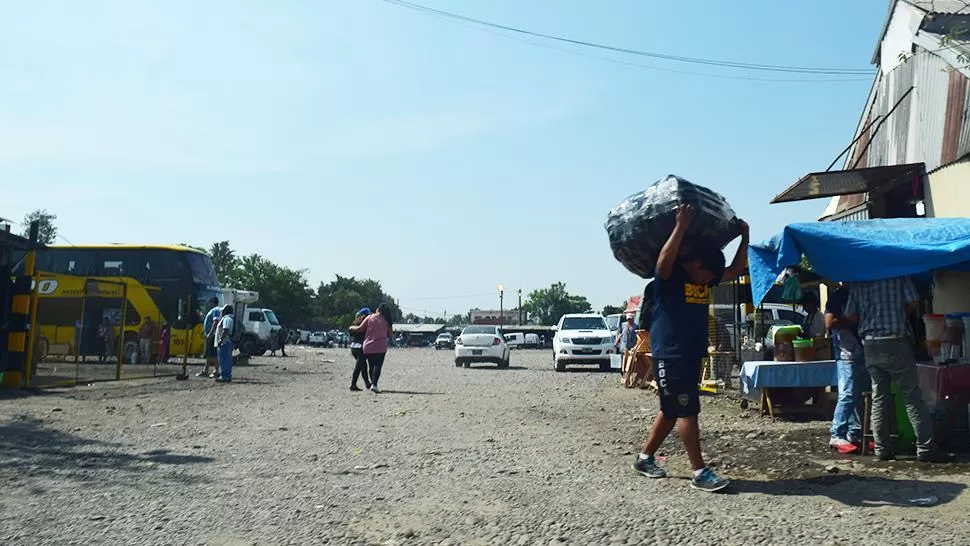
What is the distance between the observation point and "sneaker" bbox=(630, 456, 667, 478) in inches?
230

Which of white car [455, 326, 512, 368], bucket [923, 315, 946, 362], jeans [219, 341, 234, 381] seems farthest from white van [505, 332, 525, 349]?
bucket [923, 315, 946, 362]

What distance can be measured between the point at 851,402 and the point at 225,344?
545 inches

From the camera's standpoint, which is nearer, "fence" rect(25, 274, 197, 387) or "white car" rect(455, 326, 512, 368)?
"fence" rect(25, 274, 197, 387)

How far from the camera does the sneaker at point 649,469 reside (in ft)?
19.2

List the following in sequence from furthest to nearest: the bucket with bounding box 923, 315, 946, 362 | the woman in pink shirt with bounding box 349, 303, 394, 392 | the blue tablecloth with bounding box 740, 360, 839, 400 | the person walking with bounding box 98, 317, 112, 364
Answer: the person walking with bounding box 98, 317, 112, 364 < the woman in pink shirt with bounding box 349, 303, 394, 392 < the blue tablecloth with bounding box 740, 360, 839, 400 < the bucket with bounding box 923, 315, 946, 362

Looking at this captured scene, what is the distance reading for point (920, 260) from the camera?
22.7 ft

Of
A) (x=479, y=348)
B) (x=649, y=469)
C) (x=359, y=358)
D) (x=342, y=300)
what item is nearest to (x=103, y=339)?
(x=359, y=358)

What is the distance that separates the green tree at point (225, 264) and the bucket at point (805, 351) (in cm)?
8726

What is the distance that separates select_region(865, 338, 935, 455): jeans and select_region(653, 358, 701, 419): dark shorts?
6.45ft

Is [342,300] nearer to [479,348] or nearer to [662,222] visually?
[479,348]

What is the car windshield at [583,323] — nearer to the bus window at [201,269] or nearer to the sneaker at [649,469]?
the bus window at [201,269]

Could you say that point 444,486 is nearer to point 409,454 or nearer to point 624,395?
point 409,454

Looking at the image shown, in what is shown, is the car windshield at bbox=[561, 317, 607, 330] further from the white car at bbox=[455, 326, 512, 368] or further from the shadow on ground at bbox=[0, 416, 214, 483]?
the shadow on ground at bbox=[0, 416, 214, 483]

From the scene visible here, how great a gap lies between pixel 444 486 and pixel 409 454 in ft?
5.11
